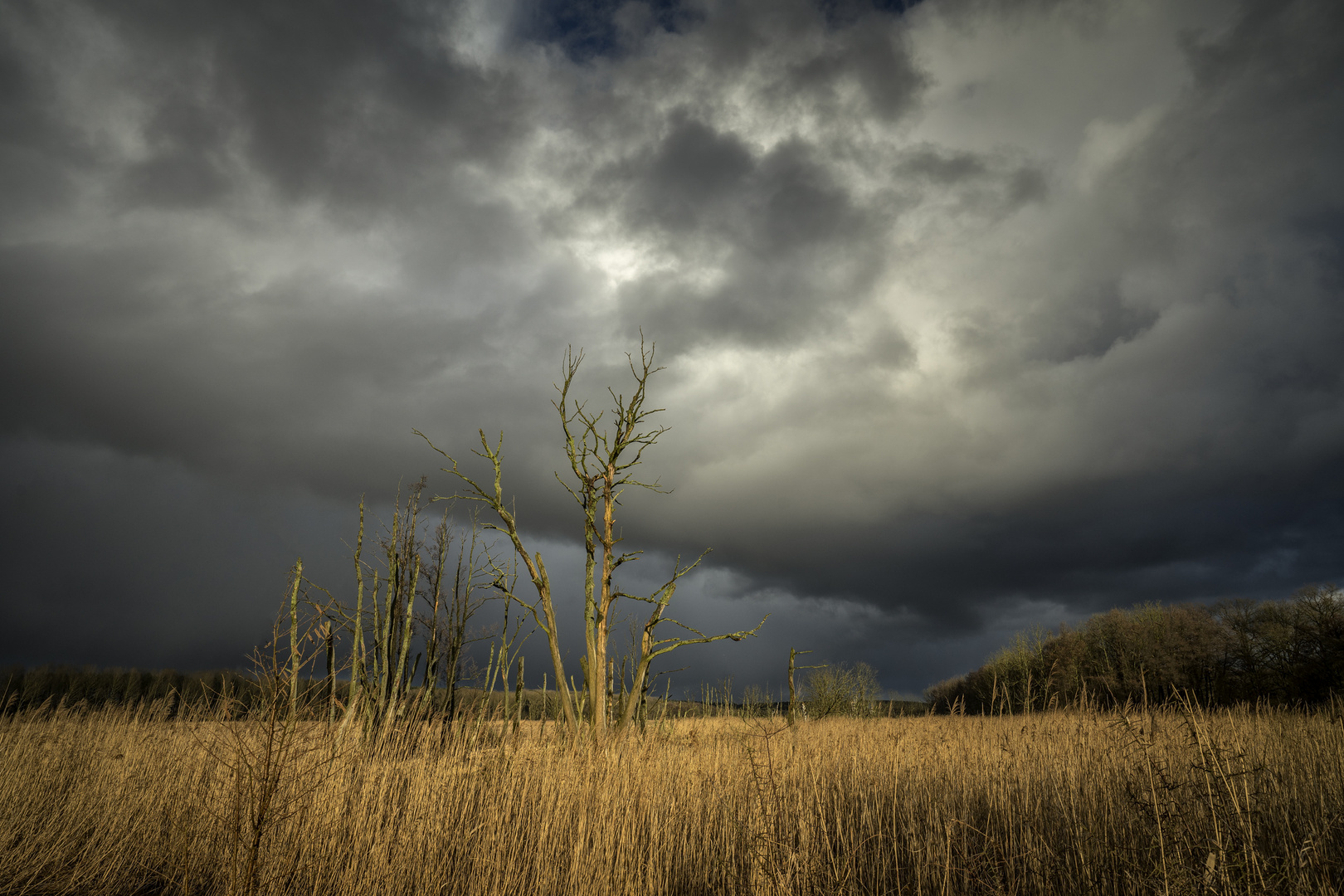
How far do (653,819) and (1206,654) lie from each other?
109 feet

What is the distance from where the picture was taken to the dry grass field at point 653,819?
15.4 feet

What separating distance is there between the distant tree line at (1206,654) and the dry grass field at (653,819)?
36.3ft

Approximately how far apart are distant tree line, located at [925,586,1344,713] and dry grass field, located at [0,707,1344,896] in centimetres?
Answer: 1105

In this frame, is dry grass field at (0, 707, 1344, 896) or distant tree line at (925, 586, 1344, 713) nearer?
dry grass field at (0, 707, 1344, 896)

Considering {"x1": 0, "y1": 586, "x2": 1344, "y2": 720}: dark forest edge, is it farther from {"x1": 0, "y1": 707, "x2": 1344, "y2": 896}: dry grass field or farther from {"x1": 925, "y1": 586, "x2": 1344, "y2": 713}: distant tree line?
{"x1": 0, "y1": 707, "x2": 1344, "y2": 896}: dry grass field

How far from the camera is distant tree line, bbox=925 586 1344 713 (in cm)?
2273

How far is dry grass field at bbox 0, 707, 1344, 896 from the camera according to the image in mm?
4707

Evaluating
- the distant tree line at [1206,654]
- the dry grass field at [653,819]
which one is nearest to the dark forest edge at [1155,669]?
the distant tree line at [1206,654]

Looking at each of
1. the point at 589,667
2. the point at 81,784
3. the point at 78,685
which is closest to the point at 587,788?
the point at 589,667

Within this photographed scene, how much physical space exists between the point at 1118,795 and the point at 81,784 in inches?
596

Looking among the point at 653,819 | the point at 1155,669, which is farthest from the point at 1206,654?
the point at 653,819

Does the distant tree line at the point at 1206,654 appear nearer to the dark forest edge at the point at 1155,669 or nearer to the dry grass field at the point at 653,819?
the dark forest edge at the point at 1155,669

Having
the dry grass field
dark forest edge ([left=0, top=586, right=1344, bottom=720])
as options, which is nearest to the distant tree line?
dark forest edge ([left=0, top=586, right=1344, bottom=720])

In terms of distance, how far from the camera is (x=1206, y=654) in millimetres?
27844
